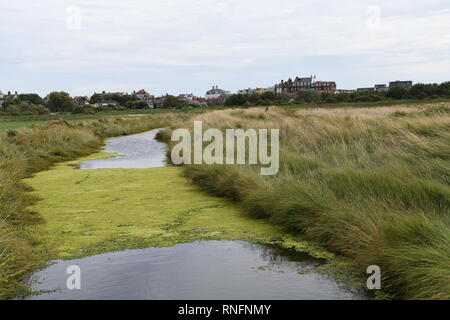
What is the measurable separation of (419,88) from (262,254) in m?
51.8

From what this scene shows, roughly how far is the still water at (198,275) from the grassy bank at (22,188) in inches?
→ 10.1

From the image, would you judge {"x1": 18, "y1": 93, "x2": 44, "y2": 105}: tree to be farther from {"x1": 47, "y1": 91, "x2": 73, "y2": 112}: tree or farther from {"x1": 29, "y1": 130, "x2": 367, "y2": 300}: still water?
{"x1": 29, "y1": 130, "x2": 367, "y2": 300}: still water

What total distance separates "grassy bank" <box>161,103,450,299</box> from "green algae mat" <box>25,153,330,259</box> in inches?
11.5

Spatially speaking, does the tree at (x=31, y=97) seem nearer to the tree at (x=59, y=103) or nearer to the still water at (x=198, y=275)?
the tree at (x=59, y=103)

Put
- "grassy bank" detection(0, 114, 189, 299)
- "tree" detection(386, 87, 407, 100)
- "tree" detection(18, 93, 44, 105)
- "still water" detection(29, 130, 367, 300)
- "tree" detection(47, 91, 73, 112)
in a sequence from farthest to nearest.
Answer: "tree" detection(18, 93, 44, 105) → "tree" detection(47, 91, 73, 112) → "tree" detection(386, 87, 407, 100) → "grassy bank" detection(0, 114, 189, 299) → "still water" detection(29, 130, 367, 300)

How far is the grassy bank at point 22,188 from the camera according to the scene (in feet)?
14.4

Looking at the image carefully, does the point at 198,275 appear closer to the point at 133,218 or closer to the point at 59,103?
the point at 133,218

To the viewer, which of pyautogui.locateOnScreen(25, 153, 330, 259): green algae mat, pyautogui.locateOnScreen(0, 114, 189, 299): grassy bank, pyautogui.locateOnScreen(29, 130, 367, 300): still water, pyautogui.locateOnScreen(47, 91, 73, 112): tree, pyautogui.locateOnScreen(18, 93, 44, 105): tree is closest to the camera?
pyautogui.locateOnScreen(29, 130, 367, 300): still water

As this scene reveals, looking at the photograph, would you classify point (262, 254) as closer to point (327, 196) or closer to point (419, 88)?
point (327, 196)

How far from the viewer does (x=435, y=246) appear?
12.5ft

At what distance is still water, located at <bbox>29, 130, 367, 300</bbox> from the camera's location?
3967 millimetres

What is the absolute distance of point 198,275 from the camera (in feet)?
14.5

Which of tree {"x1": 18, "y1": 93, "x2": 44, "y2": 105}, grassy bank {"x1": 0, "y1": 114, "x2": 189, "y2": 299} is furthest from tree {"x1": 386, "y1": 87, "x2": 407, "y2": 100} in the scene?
tree {"x1": 18, "y1": 93, "x2": 44, "y2": 105}
